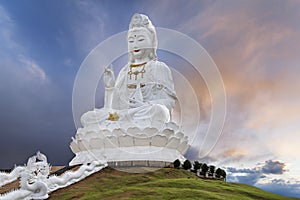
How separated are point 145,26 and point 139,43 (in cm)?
100

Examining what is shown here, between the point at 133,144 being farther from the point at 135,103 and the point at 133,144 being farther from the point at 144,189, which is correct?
the point at 144,189

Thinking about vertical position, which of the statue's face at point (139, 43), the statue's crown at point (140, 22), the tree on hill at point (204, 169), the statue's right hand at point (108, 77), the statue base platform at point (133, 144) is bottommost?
the tree on hill at point (204, 169)

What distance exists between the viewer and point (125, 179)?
12156 mm

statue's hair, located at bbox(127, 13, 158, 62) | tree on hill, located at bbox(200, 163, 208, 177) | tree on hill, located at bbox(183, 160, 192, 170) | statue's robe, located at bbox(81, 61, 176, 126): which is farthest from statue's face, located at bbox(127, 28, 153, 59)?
tree on hill, located at bbox(200, 163, 208, 177)

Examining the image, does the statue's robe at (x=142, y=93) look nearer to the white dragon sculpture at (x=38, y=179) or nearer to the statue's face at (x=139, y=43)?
the statue's face at (x=139, y=43)

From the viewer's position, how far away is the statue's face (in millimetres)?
19250

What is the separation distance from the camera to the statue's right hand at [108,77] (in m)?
17.8


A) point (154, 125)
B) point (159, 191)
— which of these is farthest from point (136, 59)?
point (159, 191)

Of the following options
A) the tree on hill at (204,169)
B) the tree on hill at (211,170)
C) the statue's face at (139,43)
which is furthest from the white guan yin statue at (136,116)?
the tree on hill at (211,170)

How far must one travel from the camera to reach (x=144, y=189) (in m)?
10.1

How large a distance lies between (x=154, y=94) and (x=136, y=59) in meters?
2.57

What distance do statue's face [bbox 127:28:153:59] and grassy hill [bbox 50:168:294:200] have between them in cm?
791

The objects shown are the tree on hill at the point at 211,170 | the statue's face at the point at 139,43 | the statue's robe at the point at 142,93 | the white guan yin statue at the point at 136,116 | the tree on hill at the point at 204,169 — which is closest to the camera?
the white guan yin statue at the point at 136,116

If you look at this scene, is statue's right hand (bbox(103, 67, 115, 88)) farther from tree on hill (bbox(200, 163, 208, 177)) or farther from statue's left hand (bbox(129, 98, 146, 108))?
tree on hill (bbox(200, 163, 208, 177))
